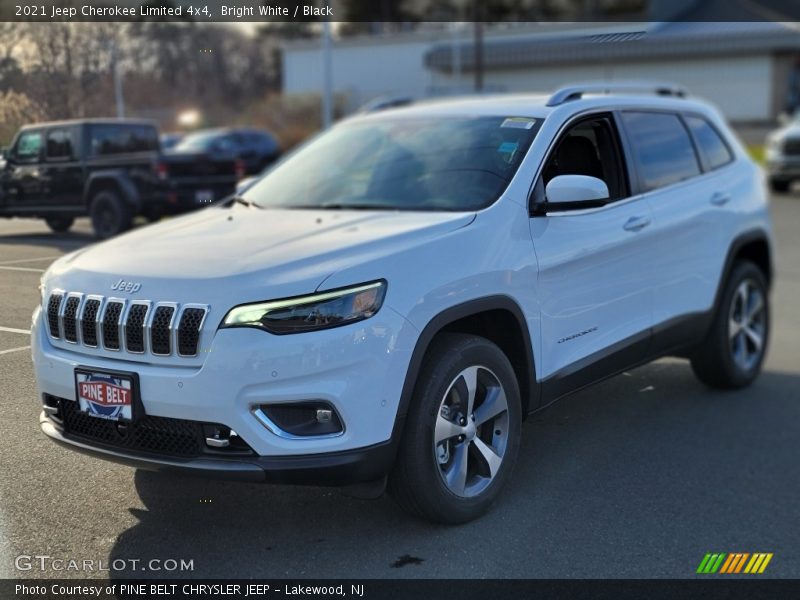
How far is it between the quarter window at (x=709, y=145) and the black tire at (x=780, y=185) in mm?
17684

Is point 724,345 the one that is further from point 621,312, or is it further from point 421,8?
point 421,8

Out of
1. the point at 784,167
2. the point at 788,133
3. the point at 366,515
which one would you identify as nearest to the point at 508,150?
the point at 366,515

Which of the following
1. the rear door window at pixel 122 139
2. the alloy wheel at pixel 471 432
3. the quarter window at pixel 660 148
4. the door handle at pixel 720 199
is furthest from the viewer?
the door handle at pixel 720 199

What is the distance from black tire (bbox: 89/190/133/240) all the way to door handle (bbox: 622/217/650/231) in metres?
2.55

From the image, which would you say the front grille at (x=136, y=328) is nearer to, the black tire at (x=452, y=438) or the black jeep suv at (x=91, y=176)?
the black tire at (x=452, y=438)

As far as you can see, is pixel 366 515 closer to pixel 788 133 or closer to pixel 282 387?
pixel 282 387

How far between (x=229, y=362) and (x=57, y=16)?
69.5 inches

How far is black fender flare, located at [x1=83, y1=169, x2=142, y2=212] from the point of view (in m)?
4.48

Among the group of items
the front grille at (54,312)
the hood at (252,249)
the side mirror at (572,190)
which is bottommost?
the front grille at (54,312)

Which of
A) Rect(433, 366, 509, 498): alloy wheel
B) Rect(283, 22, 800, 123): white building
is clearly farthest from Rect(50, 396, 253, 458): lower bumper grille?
Rect(283, 22, 800, 123): white building

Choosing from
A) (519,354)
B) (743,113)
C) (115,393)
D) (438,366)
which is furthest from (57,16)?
(743,113)

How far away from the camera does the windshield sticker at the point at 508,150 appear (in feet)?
14.6

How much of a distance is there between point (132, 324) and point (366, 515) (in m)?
1.33

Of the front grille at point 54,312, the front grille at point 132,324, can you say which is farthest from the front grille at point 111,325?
the front grille at point 54,312
